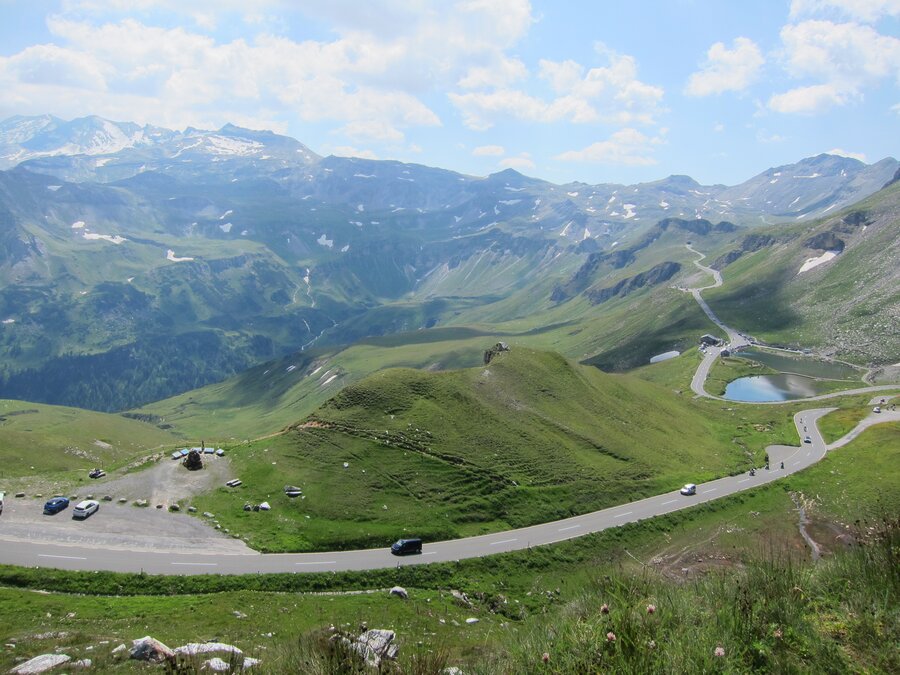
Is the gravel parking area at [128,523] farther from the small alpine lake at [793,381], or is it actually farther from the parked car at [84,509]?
the small alpine lake at [793,381]

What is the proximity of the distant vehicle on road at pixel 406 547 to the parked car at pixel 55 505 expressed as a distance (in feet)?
105

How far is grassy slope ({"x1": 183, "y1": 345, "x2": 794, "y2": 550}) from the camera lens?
56706 millimetres

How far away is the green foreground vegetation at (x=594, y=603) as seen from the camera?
11.0 metres

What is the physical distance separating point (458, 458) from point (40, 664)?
162 ft

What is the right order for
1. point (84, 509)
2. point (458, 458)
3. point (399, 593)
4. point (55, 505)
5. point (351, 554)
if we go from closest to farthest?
1. point (399, 593)
2. point (84, 509)
3. point (351, 554)
4. point (55, 505)
5. point (458, 458)

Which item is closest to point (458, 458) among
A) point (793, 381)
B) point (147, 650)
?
point (147, 650)

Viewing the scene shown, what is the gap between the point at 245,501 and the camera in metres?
57.1

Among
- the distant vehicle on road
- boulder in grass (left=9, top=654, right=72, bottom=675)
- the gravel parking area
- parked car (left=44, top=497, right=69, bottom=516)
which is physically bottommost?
the distant vehicle on road

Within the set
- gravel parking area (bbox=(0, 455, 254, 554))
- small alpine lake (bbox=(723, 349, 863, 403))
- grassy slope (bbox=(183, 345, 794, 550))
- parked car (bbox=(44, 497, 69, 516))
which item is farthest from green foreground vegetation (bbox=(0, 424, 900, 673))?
small alpine lake (bbox=(723, 349, 863, 403))

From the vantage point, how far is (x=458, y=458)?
68062mm

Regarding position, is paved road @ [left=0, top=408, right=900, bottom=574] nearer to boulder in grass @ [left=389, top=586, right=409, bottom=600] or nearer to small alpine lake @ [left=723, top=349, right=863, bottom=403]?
boulder in grass @ [left=389, top=586, right=409, bottom=600]

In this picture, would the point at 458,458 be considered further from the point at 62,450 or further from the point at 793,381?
the point at 793,381

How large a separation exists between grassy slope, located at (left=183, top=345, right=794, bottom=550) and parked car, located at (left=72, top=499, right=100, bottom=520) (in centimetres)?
952

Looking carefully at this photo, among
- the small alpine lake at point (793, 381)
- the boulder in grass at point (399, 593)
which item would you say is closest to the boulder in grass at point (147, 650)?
the boulder in grass at point (399, 593)
